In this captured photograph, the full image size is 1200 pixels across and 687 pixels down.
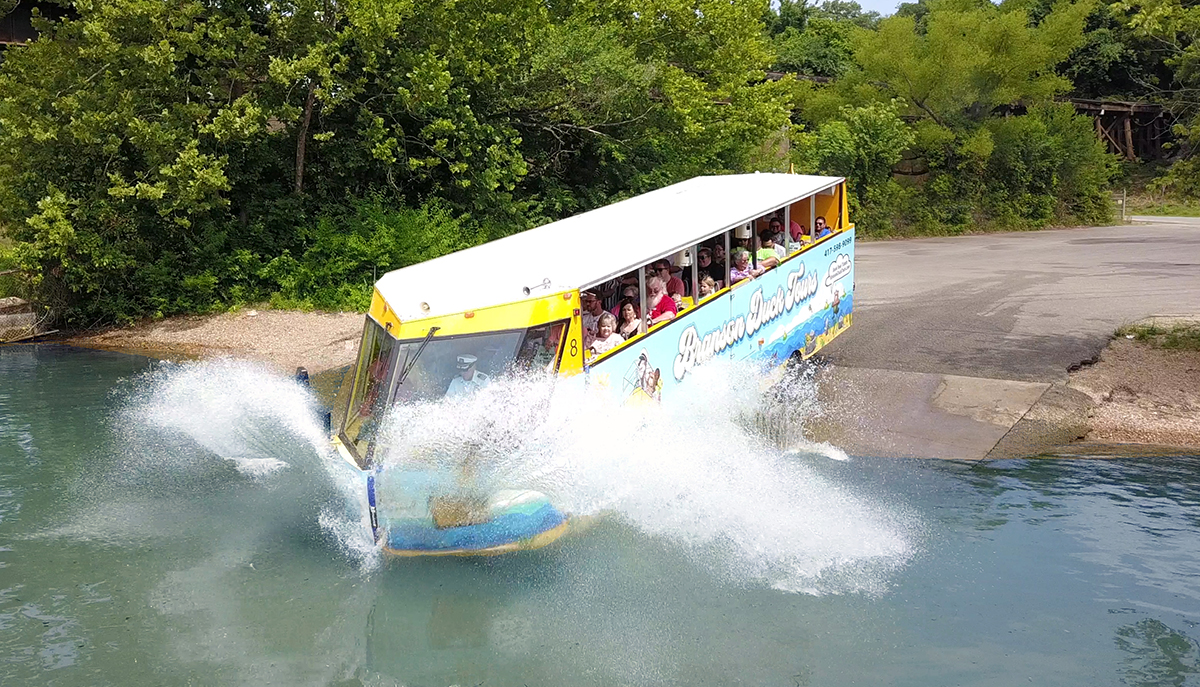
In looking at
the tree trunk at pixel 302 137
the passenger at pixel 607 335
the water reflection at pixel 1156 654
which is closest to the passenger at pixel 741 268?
the passenger at pixel 607 335

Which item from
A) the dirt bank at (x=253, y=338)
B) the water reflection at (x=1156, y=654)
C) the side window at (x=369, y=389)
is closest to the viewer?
the water reflection at (x=1156, y=654)

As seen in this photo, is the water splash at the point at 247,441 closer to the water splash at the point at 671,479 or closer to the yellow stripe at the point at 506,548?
the yellow stripe at the point at 506,548

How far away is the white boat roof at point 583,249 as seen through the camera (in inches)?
385

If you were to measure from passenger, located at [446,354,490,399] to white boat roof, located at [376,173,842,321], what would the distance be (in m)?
0.50

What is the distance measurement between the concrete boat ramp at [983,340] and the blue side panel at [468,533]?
17.5ft

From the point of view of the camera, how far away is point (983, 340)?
17812mm

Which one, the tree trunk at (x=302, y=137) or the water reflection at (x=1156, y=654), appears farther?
the tree trunk at (x=302, y=137)

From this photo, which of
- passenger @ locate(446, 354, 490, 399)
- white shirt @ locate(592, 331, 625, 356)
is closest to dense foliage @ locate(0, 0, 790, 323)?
white shirt @ locate(592, 331, 625, 356)

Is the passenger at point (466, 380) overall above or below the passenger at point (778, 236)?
below

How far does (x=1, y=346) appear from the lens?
2192 cm

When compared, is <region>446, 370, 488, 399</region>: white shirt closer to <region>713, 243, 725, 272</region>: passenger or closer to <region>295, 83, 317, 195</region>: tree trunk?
<region>713, 243, 725, 272</region>: passenger

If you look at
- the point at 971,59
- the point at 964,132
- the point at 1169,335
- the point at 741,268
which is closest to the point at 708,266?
the point at 741,268

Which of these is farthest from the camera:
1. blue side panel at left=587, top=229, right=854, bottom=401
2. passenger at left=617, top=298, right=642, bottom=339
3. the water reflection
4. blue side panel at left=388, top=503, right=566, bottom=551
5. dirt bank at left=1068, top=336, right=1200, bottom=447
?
dirt bank at left=1068, top=336, right=1200, bottom=447

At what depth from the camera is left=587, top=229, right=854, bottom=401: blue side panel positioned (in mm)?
10914
